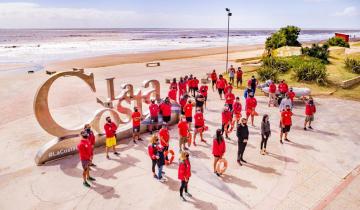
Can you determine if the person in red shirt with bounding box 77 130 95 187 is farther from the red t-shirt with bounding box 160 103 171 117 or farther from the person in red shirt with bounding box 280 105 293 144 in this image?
the person in red shirt with bounding box 280 105 293 144

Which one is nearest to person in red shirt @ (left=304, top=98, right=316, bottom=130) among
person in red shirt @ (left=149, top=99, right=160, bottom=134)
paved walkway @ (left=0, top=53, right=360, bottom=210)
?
paved walkway @ (left=0, top=53, right=360, bottom=210)

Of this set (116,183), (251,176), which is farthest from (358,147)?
(116,183)

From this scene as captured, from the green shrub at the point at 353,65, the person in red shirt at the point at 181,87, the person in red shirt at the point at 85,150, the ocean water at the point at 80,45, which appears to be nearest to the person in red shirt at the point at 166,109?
the person in red shirt at the point at 181,87

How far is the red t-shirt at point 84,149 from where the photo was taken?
8555 millimetres

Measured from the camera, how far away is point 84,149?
855 centimetres

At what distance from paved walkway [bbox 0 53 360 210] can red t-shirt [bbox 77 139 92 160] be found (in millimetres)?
981

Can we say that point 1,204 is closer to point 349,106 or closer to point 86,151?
point 86,151

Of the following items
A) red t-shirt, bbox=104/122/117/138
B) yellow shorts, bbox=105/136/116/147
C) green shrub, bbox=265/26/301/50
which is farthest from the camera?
green shrub, bbox=265/26/301/50

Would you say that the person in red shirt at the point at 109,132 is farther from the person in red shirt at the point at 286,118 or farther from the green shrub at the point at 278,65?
the green shrub at the point at 278,65

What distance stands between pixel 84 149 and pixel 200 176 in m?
3.62

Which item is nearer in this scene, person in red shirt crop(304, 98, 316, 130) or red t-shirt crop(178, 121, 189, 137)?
red t-shirt crop(178, 121, 189, 137)

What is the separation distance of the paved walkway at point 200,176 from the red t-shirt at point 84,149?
3.22 feet

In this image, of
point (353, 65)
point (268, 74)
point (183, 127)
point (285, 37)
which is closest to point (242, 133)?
point (183, 127)

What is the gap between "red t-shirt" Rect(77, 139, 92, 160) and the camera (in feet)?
28.1
